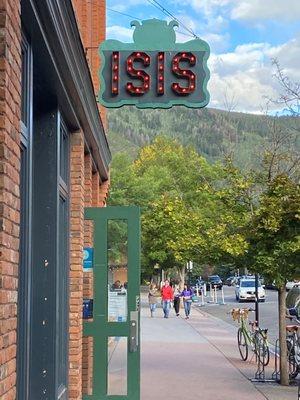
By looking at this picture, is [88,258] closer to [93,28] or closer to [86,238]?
[86,238]

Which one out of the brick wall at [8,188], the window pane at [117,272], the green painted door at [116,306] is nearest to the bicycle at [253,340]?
the green painted door at [116,306]

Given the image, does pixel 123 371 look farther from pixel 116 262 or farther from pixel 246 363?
pixel 246 363

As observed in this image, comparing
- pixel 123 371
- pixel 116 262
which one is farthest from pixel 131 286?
pixel 123 371

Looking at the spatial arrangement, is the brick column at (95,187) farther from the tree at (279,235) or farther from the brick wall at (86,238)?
the tree at (279,235)

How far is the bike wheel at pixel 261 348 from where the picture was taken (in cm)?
1379

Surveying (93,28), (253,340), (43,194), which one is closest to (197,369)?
(253,340)

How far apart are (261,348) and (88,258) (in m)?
6.14

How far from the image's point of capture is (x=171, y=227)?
50.1ft

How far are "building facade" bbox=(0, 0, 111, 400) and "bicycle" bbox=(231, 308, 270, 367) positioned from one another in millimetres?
5065

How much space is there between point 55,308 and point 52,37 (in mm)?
2426

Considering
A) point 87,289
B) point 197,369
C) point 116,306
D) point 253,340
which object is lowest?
point 197,369

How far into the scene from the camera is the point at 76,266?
8.15 meters

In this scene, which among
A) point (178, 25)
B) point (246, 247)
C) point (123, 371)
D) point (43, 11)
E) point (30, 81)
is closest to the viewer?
point (43, 11)

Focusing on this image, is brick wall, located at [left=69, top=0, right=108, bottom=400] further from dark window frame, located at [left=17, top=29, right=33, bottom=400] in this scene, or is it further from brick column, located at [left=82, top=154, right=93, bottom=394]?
dark window frame, located at [left=17, top=29, right=33, bottom=400]
